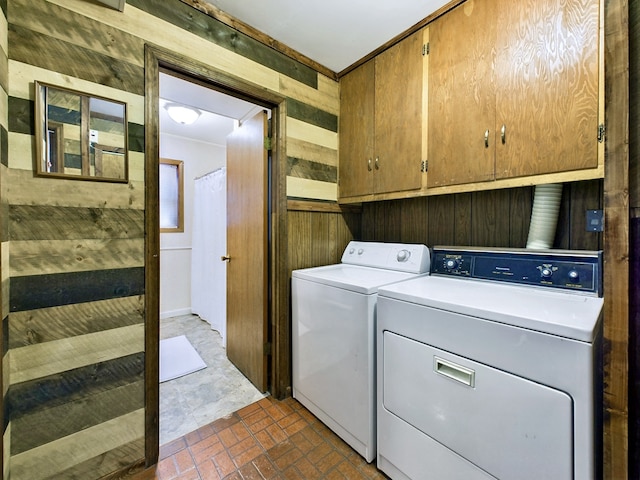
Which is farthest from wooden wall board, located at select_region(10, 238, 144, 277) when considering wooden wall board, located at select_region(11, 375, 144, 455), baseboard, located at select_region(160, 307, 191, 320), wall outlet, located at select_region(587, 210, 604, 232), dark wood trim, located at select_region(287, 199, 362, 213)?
baseboard, located at select_region(160, 307, 191, 320)

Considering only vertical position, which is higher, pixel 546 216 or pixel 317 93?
pixel 317 93

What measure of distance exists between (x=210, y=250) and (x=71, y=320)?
6.81 ft

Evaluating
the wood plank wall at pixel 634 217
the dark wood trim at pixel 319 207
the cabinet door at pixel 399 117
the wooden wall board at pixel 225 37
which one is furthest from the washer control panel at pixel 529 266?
the wooden wall board at pixel 225 37

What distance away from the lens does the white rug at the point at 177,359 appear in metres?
2.29

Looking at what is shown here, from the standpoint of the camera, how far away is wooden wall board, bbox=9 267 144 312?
42.7 inches

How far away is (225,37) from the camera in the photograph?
5.30 feet

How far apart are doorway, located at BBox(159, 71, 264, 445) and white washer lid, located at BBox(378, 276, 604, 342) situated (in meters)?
1.46

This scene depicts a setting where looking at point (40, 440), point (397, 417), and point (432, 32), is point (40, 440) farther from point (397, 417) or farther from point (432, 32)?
point (432, 32)

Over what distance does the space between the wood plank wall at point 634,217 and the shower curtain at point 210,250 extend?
276 cm

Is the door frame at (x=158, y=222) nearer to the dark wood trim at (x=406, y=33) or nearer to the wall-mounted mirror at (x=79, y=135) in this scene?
the wall-mounted mirror at (x=79, y=135)

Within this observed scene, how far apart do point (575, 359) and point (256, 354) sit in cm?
182

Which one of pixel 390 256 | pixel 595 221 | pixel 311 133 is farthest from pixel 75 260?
pixel 595 221

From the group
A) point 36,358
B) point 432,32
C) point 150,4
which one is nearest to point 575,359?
point 432,32

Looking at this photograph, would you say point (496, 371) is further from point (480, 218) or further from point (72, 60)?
point (72, 60)
